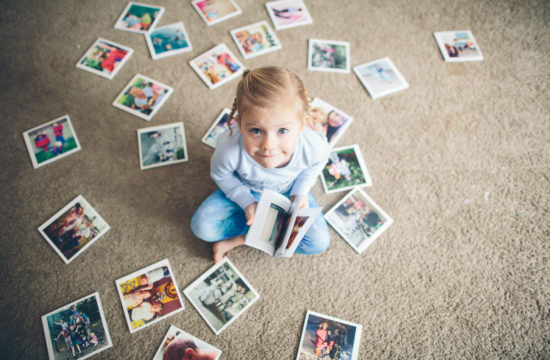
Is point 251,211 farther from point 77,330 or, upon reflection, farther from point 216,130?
point 77,330

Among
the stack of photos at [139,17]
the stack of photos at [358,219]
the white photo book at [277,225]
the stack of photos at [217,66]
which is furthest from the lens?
the stack of photos at [139,17]

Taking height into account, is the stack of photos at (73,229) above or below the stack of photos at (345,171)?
above

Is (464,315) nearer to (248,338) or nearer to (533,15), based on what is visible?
(248,338)

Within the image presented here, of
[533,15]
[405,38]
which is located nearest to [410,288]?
[405,38]

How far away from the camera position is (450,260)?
3.87 ft

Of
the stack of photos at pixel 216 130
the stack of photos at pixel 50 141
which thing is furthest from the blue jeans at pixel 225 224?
the stack of photos at pixel 50 141

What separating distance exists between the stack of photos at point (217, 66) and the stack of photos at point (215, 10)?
192mm

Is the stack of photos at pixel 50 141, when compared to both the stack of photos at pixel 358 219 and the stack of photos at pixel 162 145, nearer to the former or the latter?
the stack of photos at pixel 162 145

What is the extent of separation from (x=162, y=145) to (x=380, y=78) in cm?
105

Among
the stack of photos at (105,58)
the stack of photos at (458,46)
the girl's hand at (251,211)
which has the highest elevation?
the stack of photos at (105,58)

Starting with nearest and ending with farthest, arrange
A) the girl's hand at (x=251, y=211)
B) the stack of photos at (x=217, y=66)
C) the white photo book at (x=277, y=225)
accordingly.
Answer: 1. the white photo book at (x=277, y=225)
2. the girl's hand at (x=251, y=211)
3. the stack of photos at (x=217, y=66)

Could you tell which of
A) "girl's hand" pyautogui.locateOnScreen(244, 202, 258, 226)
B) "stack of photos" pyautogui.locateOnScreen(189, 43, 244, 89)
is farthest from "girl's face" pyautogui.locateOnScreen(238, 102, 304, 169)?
"stack of photos" pyautogui.locateOnScreen(189, 43, 244, 89)

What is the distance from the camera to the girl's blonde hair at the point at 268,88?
69 centimetres

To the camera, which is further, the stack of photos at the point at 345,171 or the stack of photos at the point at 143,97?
the stack of photos at the point at 143,97
